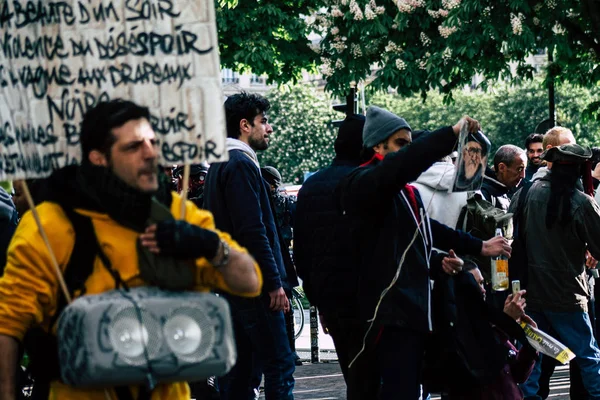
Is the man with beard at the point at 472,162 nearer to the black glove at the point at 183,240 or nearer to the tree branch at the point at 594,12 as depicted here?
the black glove at the point at 183,240

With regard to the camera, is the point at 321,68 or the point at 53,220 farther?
the point at 321,68

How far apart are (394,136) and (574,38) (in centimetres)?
1153

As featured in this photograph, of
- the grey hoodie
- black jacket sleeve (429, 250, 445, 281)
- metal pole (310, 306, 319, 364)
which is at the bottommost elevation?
metal pole (310, 306, 319, 364)

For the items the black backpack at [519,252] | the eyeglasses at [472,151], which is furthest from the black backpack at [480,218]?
the eyeglasses at [472,151]

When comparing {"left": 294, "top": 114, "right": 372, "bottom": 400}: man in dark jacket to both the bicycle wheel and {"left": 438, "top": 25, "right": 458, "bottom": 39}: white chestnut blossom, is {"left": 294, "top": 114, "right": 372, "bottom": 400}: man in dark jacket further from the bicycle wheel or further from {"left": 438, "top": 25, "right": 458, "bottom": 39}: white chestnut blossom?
{"left": 438, "top": 25, "right": 458, "bottom": 39}: white chestnut blossom

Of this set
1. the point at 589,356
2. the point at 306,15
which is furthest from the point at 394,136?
the point at 306,15

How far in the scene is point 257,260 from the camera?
707 cm

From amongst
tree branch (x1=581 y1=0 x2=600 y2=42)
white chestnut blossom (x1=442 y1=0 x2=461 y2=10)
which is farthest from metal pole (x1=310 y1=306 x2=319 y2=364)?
white chestnut blossom (x1=442 y1=0 x2=461 y2=10)

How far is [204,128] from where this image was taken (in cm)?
430

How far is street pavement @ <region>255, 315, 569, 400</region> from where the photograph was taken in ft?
32.9

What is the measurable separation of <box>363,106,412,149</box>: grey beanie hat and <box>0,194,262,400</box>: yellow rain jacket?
246 cm

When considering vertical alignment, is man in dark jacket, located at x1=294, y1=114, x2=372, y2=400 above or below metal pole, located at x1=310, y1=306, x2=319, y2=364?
above

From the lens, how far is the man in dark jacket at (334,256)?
6.61m

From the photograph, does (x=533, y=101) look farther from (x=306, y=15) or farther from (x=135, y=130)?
(x=135, y=130)
